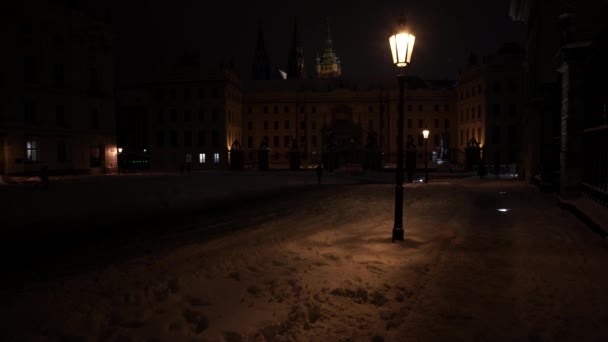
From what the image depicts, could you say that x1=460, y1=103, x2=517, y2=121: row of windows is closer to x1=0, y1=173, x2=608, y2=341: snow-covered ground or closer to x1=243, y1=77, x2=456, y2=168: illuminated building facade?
x1=243, y1=77, x2=456, y2=168: illuminated building facade

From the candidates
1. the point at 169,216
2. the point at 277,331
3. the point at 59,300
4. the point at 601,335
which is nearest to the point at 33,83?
the point at 169,216

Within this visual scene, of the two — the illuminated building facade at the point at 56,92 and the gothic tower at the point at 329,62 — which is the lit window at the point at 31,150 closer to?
the illuminated building facade at the point at 56,92

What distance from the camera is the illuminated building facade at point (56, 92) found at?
30516 millimetres

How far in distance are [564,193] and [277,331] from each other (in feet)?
32.9

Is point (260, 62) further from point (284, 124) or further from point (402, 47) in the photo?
point (402, 47)

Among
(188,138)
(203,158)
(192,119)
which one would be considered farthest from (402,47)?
(188,138)

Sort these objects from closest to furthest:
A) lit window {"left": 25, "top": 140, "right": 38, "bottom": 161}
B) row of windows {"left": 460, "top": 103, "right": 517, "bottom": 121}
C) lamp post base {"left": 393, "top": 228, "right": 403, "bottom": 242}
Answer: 1. lamp post base {"left": 393, "top": 228, "right": 403, "bottom": 242}
2. lit window {"left": 25, "top": 140, "right": 38, "bottom": 161}
3. row of windows {"left": 460, "top": 103, "right": 517, "bottom": 121}

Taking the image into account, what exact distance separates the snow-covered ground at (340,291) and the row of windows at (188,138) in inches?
1954

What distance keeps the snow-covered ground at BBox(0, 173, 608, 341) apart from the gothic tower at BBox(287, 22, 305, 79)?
4516 inches

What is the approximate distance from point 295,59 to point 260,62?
11.3 metres

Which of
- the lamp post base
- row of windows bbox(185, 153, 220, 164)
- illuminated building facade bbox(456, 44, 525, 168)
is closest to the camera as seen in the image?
the lamp post base

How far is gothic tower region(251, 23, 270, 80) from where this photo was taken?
115m

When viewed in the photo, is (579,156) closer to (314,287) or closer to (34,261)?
(314,287)

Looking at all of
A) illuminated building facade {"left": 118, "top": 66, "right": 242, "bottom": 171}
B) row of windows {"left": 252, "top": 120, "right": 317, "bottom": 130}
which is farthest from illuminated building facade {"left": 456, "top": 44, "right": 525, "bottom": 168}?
illuminated building facade {"left": 118, "top": 66, "right": 242, "bottom": 171}
